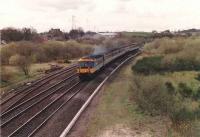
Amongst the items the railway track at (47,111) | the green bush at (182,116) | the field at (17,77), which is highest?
the green bush at (182,116)

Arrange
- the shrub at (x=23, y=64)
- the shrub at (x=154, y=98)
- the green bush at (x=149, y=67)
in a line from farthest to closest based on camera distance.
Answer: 1. the shrub at (x=23, y=64)
2. the green bush at (x=149, y=67)
3. the shrub at (x=154, y=98)

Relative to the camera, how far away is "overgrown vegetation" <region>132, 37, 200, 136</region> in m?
27.0

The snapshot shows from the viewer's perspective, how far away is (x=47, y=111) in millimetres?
28969

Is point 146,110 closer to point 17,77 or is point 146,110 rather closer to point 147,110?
point 147,110

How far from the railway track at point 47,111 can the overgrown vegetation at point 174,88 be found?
4978 mm

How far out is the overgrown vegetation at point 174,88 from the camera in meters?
27.0

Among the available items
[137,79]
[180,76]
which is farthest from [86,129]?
[180,76]

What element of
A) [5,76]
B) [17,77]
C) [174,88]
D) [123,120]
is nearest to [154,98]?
[123,120]

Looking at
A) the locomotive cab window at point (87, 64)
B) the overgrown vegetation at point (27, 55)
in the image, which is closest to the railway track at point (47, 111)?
the locomotive cab window at point (87, 64)

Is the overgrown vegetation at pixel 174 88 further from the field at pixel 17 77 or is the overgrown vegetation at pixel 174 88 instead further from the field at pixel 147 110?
the field at pixel 17 77

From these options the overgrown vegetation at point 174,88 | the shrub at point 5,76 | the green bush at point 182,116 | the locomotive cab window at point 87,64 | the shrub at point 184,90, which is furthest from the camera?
the shrub at point 5,76

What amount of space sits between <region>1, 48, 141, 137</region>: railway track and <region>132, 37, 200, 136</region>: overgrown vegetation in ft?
16.3

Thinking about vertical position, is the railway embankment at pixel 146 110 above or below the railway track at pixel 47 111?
above

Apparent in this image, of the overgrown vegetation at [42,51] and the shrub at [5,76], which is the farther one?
the overgrown vegetation at [42,51]
